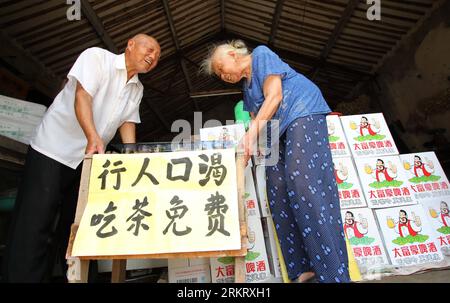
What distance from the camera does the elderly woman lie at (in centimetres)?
142

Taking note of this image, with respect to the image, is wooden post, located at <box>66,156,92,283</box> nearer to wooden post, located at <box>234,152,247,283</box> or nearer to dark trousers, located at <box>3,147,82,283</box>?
dark trousers, located at <box>3,147,82,283</box>

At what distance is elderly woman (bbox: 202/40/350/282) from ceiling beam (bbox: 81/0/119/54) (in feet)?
8.79

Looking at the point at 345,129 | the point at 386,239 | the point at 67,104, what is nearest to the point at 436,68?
the point at 345,129

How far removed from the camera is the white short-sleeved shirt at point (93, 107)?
1683 mm

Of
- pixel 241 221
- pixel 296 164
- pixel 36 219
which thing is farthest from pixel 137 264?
pixel 296 164

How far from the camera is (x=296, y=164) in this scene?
1.50 meters

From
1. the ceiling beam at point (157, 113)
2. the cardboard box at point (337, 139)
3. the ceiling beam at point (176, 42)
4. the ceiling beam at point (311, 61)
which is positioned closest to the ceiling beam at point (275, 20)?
the ceiling beam at point (311, 61)

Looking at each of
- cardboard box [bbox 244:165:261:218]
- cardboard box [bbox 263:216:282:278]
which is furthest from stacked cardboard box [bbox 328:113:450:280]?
cardboard box [bbox 244:165:261:218]

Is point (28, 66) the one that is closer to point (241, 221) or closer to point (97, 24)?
point (97, 24)

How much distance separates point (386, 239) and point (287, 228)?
0.74m

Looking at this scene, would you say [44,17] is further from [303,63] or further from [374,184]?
[303,63]

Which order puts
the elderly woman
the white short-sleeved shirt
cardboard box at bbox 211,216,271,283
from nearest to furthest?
1. the elderly woman
2. the white short-sleeved shirt
3. cardboard box at bbox 211,216,271,283

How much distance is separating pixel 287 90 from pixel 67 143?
4.08 ft

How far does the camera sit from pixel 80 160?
1.75 meters
